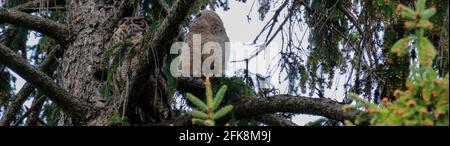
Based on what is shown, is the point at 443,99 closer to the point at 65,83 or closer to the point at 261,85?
the point at 261,85

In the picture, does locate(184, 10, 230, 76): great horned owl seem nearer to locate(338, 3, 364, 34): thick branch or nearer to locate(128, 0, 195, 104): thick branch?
locate(338, 3, 364, 34): thick branch

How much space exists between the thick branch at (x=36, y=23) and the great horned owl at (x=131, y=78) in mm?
513

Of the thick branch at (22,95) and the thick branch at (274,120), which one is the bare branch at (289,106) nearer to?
the thick branch at (274,120)

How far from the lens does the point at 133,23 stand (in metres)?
7.25

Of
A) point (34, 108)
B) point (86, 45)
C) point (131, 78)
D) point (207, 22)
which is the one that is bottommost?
point (34, 108)

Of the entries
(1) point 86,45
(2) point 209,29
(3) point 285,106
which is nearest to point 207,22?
(2) point 209,29

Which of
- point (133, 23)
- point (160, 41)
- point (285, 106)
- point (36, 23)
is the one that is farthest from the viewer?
point (36, 23)

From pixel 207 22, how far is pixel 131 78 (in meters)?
3.09

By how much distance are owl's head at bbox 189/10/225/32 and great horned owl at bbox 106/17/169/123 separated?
5.45 ft

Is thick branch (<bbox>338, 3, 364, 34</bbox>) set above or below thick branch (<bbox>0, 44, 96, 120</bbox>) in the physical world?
above

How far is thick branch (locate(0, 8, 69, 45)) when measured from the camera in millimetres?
7258

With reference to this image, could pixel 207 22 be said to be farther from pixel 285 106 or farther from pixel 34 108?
pixel 285 106

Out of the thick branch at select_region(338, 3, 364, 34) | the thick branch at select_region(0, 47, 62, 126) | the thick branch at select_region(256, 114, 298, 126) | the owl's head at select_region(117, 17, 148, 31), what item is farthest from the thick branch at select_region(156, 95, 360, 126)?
the thick branch at select_region(0, 47, 62, 126)

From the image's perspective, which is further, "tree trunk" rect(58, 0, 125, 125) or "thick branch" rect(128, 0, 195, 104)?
"tree trunk" rect(58, 0, 125, 125)
